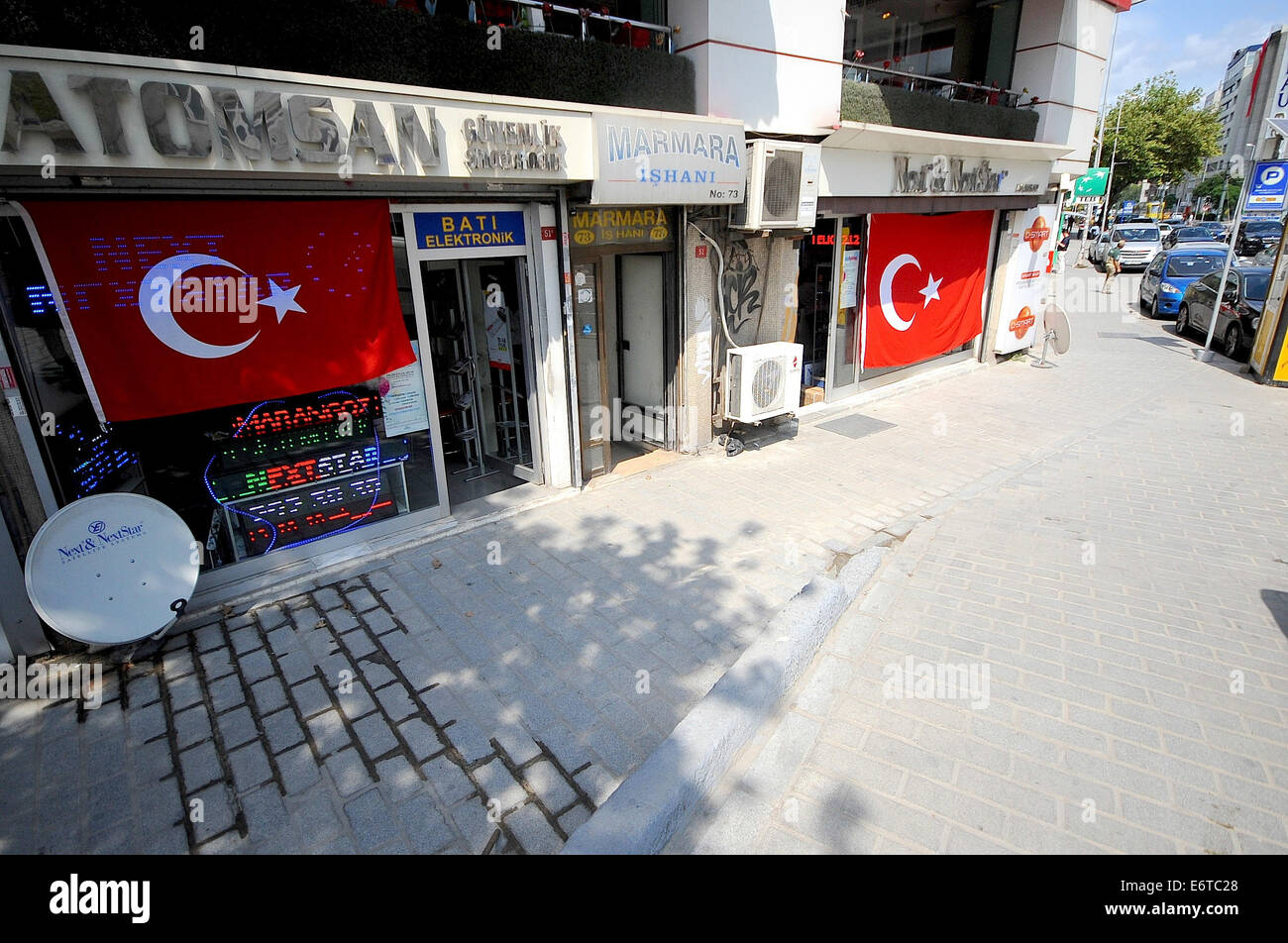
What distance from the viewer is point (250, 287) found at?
14.9 ft

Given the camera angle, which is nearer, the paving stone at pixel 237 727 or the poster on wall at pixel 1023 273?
the paving stone at pixel 237 727

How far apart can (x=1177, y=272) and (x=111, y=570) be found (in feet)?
72.0

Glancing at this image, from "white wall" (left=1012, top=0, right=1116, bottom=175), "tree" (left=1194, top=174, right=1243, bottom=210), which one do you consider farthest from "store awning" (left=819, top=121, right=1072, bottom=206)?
"tree" (left=1194, top=174, right=1243, bottom=210)

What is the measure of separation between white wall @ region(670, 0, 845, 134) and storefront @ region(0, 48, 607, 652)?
6.00ft

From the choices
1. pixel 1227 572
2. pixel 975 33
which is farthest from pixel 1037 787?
pixel 975 33

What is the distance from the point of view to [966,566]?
5.25 m

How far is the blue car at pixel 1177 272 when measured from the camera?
16.2 metres

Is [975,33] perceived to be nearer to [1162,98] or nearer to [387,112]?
[387,112]

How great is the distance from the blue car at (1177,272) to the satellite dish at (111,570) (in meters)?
20.4

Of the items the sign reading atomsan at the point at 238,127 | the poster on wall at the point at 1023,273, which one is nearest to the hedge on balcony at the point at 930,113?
the poster on wall at the point at 1023,273

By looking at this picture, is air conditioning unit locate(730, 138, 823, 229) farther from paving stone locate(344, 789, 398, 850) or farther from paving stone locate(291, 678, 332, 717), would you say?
paving stone locate(344, 789, 398, 850)

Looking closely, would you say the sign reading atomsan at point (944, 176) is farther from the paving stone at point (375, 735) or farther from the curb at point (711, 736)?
the paving stone at point (375, 735)

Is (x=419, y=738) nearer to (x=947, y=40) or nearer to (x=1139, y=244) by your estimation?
(x=947, y=40)

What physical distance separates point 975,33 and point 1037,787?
12407 mm
